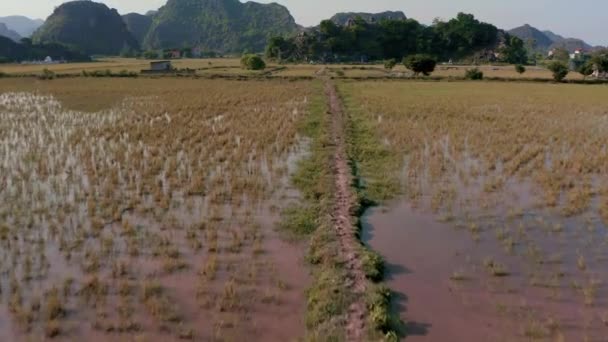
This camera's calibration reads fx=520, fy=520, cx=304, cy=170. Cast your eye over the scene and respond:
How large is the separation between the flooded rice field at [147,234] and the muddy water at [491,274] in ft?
4.33

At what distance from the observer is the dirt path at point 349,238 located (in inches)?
197

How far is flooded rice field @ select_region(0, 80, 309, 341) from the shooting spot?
5.10 meters

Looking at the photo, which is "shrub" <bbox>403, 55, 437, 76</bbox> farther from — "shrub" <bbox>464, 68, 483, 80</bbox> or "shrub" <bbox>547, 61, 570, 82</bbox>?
"shrub" <bbox>547, 61, 570, 82</bbox>

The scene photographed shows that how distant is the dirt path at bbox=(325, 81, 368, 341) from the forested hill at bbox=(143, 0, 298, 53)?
128 meters

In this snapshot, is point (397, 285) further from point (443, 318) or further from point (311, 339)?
A: point (311, 339)

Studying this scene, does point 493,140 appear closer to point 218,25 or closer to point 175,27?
point 218,25

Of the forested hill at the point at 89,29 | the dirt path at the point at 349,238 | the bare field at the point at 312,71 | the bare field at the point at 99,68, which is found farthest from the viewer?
the forested hill at the point at 89,29

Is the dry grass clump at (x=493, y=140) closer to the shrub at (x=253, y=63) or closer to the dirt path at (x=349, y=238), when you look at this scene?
the dirt path at (x=349, y=238)

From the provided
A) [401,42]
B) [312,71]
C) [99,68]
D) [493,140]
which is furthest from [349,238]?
[401,42]

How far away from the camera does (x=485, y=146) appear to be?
551 inches

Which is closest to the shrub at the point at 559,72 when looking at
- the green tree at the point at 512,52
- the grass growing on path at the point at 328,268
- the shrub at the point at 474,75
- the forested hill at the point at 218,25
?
the shrub at the point at 474,75

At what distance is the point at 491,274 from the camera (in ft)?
20.3

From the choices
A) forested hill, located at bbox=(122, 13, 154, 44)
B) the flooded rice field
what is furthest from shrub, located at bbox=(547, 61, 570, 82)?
forested hill, located at bbox=(122, 13, 154, 44)

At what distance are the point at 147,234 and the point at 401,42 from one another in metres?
87.6
